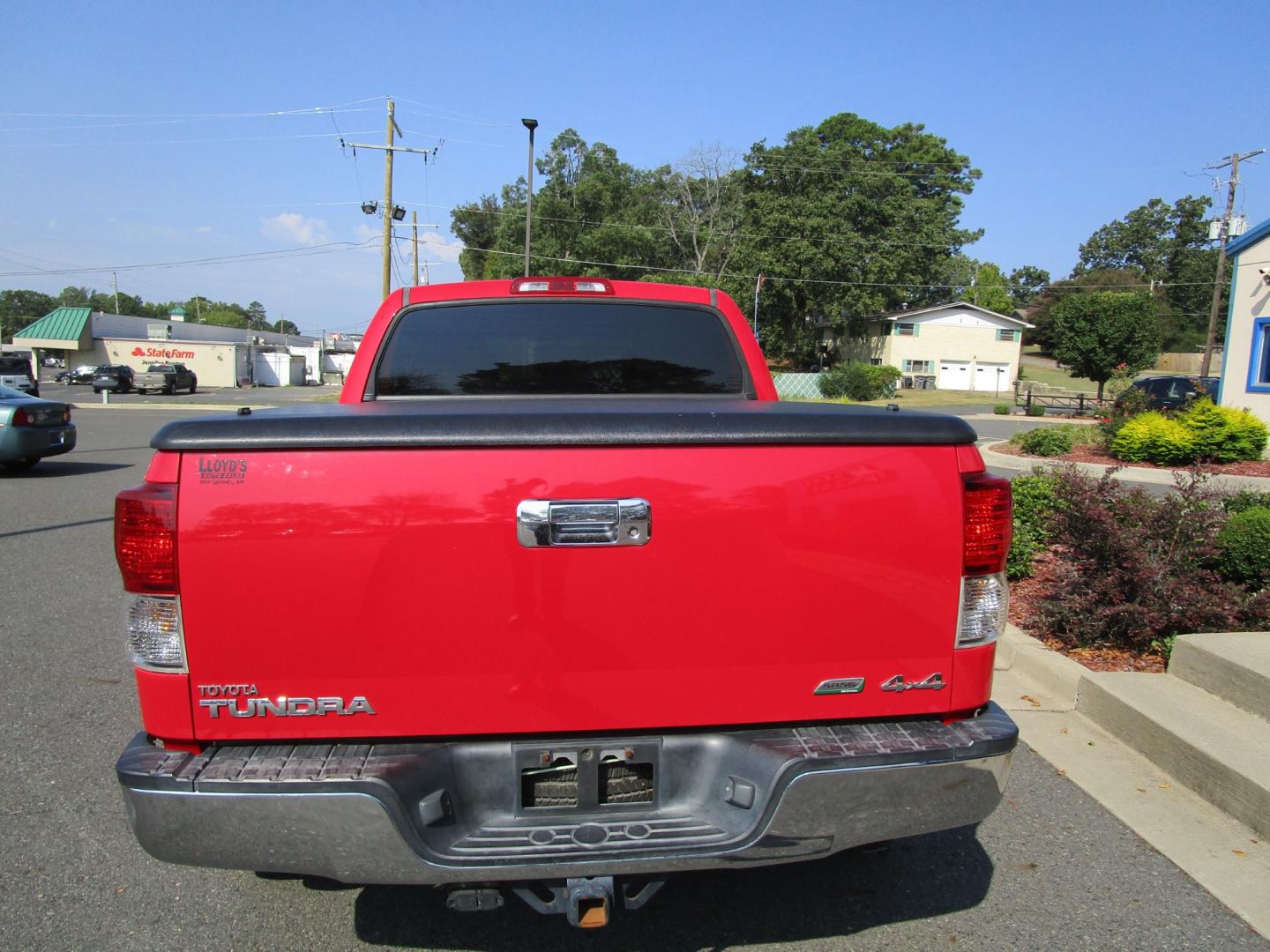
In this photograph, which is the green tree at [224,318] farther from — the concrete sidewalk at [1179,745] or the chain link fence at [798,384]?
the concrete sidewalk at [1179,745]

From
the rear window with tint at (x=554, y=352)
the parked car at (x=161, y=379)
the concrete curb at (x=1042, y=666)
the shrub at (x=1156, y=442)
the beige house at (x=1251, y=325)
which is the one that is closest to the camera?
the rear window with tint at (x=554, y=352)

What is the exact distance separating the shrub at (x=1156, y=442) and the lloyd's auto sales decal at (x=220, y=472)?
53.3 feet

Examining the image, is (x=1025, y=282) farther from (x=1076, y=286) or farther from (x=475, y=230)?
(x=475, y=230)

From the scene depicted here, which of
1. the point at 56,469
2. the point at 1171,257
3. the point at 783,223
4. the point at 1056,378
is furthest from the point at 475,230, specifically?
the point at 1171,257

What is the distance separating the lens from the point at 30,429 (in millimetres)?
12641

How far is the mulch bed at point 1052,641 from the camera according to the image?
193 inches

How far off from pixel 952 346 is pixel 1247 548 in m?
54.0

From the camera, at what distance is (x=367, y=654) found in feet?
6.85

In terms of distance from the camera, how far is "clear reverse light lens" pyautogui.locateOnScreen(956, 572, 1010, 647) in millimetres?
2279

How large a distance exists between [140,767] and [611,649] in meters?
1.16

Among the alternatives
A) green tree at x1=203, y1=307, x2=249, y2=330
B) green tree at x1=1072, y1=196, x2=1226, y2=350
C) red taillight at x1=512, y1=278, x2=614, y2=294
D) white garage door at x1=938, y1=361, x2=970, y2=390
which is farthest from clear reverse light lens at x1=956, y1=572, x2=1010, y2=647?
green tree at x1=203, y1=307, x2=249, y2=330

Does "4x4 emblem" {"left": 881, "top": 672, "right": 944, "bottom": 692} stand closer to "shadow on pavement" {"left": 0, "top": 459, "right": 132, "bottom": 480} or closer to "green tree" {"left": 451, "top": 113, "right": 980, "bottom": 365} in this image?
"shadow on pavement" {"left": 0, "top": 459, "right": 132, "bottom": 480}

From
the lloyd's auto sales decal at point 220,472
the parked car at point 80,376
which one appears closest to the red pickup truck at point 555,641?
the lloyd's auto sales decal at point 220,472

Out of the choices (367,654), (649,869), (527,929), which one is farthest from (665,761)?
(527,929)
